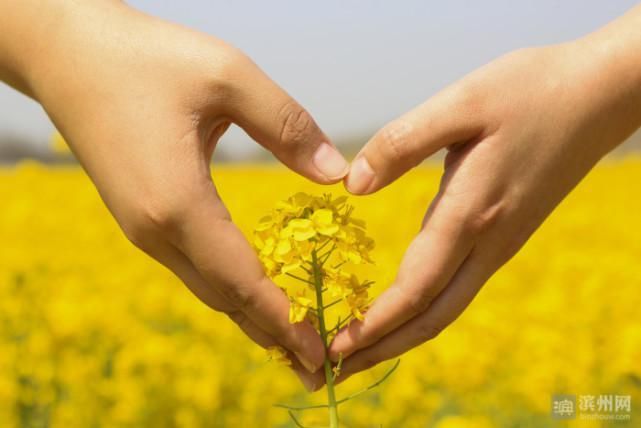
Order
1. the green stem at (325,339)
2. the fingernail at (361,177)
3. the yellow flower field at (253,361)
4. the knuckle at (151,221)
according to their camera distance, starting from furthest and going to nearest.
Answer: the yellow flower field at (253,361) → the fingernail at (361,177) → the knuckle at (151,221) → the green stem at (325,339)

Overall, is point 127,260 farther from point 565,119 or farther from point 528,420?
point 565,119

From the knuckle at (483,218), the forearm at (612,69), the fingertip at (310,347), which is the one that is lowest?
the fingertip at (310,347)

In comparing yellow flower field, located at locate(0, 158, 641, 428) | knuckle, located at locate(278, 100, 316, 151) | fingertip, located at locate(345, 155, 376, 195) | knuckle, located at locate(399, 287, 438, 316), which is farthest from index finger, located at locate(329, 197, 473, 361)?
yellow flower field, located at locate(0, 158, 641, 428)

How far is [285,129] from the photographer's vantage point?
1.24 metres

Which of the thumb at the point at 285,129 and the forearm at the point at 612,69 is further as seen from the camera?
the forearm at the point at 612,69

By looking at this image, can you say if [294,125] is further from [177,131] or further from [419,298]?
[419,298]

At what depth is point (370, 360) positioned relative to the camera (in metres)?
1.38

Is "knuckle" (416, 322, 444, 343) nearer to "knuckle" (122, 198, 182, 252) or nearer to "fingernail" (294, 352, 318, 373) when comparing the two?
"fingernail" (294, 352, 318, 373)

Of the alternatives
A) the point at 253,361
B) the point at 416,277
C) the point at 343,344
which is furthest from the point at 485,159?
the point at 253,361

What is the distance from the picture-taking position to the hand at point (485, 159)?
128 centimetres

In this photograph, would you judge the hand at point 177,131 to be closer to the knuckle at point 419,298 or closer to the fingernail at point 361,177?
the fingernail at point 361,177

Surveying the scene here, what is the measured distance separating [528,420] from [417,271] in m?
1.82

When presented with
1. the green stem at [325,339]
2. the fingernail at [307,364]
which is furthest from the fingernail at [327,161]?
the fingernail at [307,364]

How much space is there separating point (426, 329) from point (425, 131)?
1.09 feet
